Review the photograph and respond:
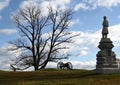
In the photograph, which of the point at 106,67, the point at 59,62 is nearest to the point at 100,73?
the point at 106,67

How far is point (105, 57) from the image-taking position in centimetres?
4816

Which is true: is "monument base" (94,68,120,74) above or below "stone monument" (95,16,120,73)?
below

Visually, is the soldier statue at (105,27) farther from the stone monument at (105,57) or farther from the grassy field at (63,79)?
the grassy field at (63,79)

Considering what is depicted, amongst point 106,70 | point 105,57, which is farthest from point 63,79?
point 105,57

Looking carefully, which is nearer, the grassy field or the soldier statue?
the grassy field

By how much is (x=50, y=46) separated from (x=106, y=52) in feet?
62.0

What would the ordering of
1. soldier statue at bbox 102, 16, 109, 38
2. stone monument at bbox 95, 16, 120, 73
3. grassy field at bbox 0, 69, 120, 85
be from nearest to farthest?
1. grassy field at bbox 0, 69, 120, 85
2. stone monument at bbox 95, 16, 120, 73
3. soldier statue at bbox 102, 16, 109, 38

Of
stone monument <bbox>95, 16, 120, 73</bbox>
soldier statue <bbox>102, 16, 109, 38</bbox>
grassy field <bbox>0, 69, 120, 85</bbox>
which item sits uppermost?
soldier statue <bbox>102, 16, 109, 38</bbox>

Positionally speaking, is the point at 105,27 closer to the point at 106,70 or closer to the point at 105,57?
the point at 105,57

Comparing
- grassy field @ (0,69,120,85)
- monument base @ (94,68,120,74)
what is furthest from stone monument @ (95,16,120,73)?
grassy field @ (0,69,120,85)

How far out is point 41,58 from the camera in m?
65.8

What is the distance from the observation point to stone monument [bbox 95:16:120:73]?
47188 millimetres

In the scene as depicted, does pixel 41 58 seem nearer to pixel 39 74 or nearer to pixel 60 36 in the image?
pixel 60 36

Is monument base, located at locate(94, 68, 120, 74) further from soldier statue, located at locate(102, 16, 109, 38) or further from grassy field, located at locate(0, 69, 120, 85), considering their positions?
soldier statue, located at locate(102, 16, 109, 38)
